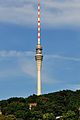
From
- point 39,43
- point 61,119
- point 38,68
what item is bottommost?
point 61,119

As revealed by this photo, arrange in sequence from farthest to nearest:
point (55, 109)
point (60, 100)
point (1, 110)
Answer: point (60, 100) < point (1, 110) < point (55, 109)

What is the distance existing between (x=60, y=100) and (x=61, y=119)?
28563 millimetres

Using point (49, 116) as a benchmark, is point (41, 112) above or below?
above

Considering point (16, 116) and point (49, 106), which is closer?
point (16, 116)

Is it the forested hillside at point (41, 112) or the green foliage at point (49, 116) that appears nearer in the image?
the green foliage at point (49, 116)

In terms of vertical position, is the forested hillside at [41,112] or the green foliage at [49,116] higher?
the forested hillside at [41,112]

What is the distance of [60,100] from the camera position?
12962 centimetres

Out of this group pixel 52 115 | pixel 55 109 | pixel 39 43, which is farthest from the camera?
pixel 39 43

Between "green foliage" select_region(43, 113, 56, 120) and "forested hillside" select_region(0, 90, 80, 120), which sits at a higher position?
"forested hillside" select_region(0, 90, 80, 120)

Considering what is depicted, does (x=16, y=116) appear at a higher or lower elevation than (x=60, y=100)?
lower

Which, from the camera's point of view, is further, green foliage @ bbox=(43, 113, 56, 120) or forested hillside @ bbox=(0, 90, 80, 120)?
forested hillside @ bbox=(0, 90, 80, 120)

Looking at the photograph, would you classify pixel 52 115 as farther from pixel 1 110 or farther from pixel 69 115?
Answer: pixel 1 110

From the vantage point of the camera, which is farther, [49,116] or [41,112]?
[41,112]

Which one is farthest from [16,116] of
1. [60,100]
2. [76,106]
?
[60,100]
